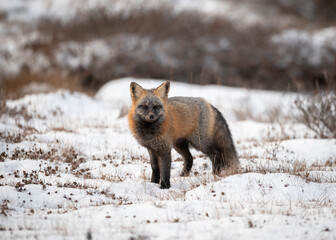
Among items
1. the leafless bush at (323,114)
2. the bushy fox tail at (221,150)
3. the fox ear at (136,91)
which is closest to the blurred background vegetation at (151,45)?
the leafless bush at (323,114)

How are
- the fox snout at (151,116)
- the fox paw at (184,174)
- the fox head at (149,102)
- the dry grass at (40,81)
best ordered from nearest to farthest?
1. the fox snout at (151,116)
2. the fox head at (149,102)
3. the fox paw at (184,174)
4. the dry grass at (40,81)

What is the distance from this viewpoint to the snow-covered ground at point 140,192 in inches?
167

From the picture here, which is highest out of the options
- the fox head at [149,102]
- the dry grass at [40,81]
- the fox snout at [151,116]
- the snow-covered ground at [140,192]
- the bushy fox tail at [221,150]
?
the dry grass at [40,81]

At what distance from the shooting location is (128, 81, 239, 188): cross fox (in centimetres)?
631

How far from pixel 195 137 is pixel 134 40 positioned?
17.9 meters

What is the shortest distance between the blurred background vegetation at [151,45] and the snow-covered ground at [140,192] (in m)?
11.4

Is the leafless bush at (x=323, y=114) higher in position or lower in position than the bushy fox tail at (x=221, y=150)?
higher

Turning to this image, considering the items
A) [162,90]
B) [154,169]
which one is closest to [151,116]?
[162,90]

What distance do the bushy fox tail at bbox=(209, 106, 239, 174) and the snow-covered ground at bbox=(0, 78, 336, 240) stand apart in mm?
315

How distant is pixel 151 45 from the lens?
23719 mm

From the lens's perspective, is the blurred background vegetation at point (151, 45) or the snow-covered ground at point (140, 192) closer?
the snow-covered ground at point (140, 192)

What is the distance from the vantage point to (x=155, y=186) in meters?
6.39

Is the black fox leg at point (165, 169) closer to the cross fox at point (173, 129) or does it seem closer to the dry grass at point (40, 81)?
the cross fox at point (173, 129)

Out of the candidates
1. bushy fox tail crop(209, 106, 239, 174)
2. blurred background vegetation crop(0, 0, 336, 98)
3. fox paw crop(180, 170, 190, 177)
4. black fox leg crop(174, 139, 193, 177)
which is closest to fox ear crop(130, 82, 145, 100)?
black fox leg crop(174, 139, 193, 177)
